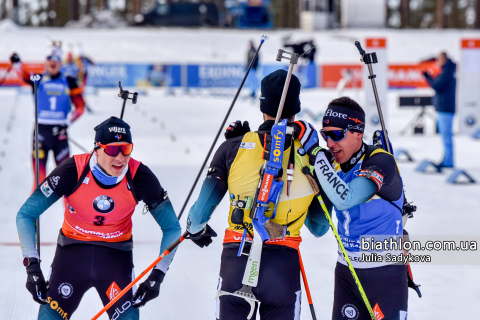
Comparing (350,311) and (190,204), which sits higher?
(350,311)

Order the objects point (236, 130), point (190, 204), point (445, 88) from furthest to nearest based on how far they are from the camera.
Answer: point (445, 88) < point (190, 204) < point (236, 130)

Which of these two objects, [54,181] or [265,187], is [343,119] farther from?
[54,181]

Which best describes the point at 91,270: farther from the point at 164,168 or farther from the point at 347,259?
the point at 164,168

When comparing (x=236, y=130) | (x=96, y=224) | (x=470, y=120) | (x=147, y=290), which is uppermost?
(x=236, y=130)

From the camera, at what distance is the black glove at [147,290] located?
3.05 metres

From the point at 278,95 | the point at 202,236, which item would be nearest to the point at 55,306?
the point at 202,236

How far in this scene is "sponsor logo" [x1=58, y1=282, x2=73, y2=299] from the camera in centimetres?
307

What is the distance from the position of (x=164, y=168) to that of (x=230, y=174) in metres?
7.52

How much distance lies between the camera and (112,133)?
3.07 m

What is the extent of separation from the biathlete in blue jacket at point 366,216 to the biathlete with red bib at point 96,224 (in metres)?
0.97

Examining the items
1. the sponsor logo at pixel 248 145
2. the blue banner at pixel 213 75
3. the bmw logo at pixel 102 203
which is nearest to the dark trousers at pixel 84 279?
the bmw logo at pixel 102 203

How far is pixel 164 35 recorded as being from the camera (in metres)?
37.4

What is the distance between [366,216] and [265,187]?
72 cm

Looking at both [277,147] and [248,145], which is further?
[248,145]
